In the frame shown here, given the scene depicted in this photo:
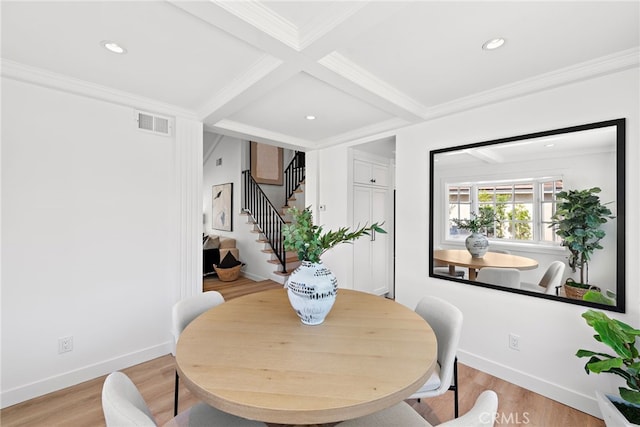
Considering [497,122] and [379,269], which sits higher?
[497,122]

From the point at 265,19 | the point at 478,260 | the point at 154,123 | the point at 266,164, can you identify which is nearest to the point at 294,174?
the point at 266,164

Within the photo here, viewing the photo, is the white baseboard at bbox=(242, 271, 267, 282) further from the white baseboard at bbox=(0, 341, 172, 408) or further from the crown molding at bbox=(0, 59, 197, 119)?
the crown molding at bbox=(0, 59, 197, 119)

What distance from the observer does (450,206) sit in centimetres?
261

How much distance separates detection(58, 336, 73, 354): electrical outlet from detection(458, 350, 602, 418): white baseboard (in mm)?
3261

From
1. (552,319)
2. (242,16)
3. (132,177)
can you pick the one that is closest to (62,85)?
(132,177)

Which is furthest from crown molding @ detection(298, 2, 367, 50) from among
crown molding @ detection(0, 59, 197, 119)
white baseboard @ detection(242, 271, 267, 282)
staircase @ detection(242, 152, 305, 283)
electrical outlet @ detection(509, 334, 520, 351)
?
white baseboard @ detection(242, 271, 267, 282)

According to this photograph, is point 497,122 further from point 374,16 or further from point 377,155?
point 377,155

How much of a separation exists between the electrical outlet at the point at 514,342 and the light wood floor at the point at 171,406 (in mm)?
290

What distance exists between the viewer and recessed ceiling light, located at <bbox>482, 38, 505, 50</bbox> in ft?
5.26

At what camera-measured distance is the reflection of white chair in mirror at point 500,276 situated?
2225 mm

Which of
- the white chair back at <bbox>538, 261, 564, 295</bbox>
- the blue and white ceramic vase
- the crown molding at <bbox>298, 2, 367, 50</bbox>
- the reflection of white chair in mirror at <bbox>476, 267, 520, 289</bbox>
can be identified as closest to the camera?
the crown molding at <bbox>298, 2, 367, 50</bbox>

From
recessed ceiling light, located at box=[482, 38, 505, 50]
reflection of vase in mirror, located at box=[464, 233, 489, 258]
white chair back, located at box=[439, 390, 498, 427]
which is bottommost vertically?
white chair back, located at box=[439, 390, 498, 427]

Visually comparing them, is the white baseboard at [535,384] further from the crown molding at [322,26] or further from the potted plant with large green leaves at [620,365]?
the crown molding at [322,26]

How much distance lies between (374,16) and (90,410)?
3.00 metres
